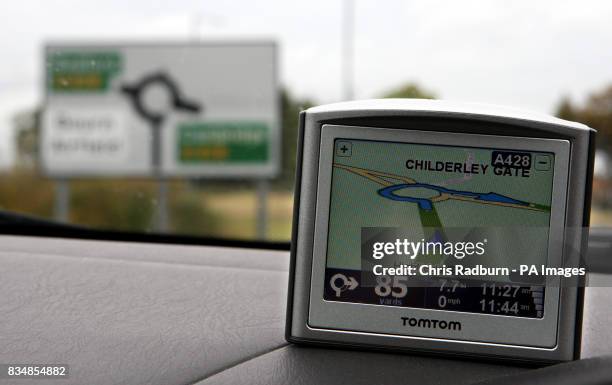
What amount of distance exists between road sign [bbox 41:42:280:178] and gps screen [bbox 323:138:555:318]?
1288cm

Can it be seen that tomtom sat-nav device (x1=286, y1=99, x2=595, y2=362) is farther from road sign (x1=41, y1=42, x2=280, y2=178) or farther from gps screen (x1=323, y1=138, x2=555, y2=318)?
road sign (x1=41, y1=42, x2=280, y2=178)

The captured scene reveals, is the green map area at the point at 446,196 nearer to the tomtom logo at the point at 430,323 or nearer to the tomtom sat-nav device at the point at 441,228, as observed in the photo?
the tomtom sat-nav device at the point at 441,228

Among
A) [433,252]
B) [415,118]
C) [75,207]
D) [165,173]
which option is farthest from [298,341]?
[165,173]

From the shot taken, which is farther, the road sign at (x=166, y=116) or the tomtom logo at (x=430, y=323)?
the road sign at (x=166, y=116)

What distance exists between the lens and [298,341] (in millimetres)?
1403

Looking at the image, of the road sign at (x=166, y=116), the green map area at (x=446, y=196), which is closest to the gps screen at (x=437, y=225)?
the green map area at (x=446, y=196)

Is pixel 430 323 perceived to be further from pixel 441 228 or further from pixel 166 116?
pixel 166 116

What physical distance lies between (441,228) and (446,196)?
0.05 metres

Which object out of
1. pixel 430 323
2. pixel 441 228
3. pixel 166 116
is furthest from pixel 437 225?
pixel 166 116

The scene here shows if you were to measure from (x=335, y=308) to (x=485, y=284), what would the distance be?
0.25 meters

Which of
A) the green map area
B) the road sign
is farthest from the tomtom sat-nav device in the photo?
the road sign

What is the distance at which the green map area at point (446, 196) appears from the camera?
1316mm

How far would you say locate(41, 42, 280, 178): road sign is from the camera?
553 inches

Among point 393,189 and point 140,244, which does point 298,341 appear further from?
point 140,244
